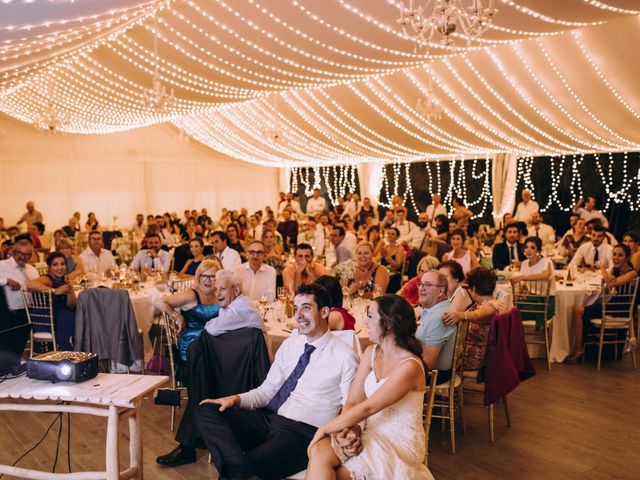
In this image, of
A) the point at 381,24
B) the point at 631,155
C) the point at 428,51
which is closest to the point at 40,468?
the point at 381,24

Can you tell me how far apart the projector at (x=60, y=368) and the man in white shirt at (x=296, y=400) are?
0.60 m

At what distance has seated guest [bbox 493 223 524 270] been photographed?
7773mm

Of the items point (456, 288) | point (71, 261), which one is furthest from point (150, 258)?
point (456, 288)

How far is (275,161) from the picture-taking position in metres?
20.2

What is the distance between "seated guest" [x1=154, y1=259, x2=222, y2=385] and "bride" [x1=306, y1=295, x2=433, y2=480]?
170 centimetres

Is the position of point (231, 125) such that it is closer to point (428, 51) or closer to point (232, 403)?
point (428, 51)

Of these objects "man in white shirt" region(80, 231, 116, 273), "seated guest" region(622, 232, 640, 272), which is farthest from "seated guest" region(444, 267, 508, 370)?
"man in white shirt" region(80, 231, 116, 273)

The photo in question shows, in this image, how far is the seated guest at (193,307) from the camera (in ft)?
14.6

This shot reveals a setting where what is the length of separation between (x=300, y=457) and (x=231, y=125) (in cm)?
1299

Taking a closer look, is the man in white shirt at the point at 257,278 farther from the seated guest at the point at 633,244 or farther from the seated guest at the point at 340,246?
the seated guest at the point at 633,244

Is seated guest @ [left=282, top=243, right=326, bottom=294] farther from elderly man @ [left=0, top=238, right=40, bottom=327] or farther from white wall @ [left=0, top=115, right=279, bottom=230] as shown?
white wall @ [left=0, top=115, right=279, bottom=230]

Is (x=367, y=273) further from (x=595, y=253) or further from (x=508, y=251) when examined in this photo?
(x=595, y=253)

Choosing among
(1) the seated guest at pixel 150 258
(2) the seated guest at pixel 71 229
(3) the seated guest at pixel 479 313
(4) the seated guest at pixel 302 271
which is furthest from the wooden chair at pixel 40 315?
(2) the seated guest at pixel 71 229

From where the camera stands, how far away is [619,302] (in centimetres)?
622
